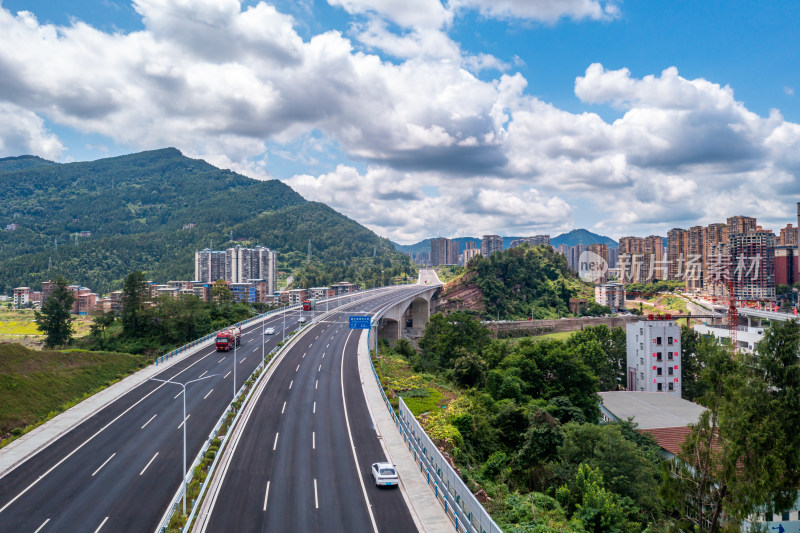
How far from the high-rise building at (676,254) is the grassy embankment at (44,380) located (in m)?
Result: 192

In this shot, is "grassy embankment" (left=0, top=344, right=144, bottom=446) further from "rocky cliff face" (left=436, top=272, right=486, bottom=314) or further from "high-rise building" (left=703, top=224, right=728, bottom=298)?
"high-rise building" (left=703, top=224, right=728, bottom=298)

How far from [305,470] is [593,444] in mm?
17054

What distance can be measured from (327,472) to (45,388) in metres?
30.1

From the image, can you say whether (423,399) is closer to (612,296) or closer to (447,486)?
(447,486)

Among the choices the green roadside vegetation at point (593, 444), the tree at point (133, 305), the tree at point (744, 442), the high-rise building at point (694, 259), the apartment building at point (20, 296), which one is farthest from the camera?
the apartment building at point (20, 296)

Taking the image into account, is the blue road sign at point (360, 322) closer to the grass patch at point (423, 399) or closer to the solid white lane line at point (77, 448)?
the grass patch at point (423, 399)

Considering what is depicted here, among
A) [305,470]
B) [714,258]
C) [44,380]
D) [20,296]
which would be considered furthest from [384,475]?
[20,296]

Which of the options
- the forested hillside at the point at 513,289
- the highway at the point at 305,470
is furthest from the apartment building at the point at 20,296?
the highway at the point at 305,470

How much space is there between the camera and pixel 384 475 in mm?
23078

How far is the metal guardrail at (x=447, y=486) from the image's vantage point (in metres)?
17.5

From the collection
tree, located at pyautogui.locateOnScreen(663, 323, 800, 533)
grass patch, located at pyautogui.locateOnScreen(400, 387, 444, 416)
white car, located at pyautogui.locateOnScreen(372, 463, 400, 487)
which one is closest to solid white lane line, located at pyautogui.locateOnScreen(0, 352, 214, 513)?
white car, located at pyautogui.locateOnScreen(372, 463, 400, 487)

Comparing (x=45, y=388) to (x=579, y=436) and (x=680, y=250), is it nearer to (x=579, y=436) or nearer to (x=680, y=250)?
(x=579, y=436)

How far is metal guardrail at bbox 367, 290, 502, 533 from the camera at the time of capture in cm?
1753

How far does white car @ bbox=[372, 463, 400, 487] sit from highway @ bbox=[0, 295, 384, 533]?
380 inches
